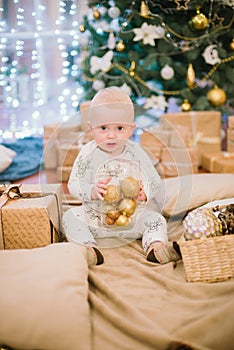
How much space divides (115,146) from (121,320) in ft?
1.76

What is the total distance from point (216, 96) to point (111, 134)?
1.66 m

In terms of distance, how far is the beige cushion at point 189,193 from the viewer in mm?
1537

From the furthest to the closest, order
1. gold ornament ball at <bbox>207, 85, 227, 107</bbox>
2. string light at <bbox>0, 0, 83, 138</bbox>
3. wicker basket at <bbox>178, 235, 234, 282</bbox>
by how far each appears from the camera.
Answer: string light at <bbox>0, 0, 83, 138</bbox> → gold ornament ball at <bbox>207, 85, 227, 107</bbox> → wicker basket at <bbox>178, 235, 234, 282</bbox>

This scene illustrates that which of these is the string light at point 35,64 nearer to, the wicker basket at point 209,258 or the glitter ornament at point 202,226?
the glitter ornament at point 202,226

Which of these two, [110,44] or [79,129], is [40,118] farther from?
[79,129]

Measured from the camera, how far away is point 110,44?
2.85 meters

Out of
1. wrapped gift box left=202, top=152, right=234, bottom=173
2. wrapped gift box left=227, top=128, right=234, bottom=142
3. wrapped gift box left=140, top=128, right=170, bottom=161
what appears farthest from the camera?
wrapped gift box left=227, top=128, right=234, bottom=142

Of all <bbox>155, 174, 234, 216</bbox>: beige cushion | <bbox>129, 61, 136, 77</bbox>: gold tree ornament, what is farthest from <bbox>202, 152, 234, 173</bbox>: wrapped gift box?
<bbox>155, 174, 234, 216</bbox>: beige cushion

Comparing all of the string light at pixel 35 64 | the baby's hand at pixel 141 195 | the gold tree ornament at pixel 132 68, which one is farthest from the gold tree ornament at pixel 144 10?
the baby's hand at pixel 141 195

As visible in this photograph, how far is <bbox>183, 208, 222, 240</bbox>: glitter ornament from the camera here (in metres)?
1.27

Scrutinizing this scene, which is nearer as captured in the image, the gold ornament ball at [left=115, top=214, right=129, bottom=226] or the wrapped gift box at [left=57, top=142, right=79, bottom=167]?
the gold ornament ball at [left=115, top=214, right=129, bottom=226]

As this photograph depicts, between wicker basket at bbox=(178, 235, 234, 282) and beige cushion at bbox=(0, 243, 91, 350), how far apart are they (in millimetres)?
281

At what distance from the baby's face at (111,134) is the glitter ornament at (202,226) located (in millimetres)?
309

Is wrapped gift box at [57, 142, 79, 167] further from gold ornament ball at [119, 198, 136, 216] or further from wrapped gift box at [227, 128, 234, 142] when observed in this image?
wrapped gift box at [227, 128, 234, 142]
